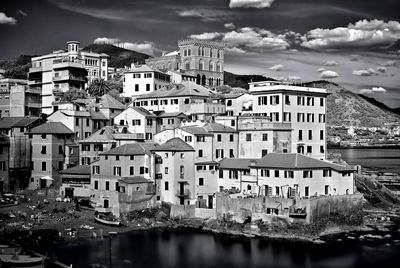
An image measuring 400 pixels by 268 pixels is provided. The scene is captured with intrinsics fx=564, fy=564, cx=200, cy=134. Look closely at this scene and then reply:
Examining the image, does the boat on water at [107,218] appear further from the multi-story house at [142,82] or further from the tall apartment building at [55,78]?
the multi-story house at [142,82]

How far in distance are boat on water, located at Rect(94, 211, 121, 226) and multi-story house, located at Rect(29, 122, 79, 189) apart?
14571mm

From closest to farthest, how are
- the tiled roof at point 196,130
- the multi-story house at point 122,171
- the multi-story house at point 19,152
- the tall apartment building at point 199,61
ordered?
the multi-story house at point 122,171
the tiled roof at point 196,130
the multi-story house at point 19,152
the tall apartment building at point 199,61

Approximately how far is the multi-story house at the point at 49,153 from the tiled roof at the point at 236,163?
72.9 feet

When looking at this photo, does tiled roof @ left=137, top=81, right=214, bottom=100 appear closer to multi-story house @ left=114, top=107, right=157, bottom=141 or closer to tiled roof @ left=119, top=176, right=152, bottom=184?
multi-story house @ left=114, top=107, right=157, bottom=141

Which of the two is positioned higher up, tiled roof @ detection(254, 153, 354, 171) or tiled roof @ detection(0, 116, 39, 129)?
tiled roof @ detection(0, 116, 39, 129)

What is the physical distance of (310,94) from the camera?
75625 mm

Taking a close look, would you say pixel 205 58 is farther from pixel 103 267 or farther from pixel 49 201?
pixel 103 267

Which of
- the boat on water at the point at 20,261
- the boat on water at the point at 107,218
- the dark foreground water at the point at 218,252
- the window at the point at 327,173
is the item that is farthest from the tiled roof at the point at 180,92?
the boat on water at the point at 20,261

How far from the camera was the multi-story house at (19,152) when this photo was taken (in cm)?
7794

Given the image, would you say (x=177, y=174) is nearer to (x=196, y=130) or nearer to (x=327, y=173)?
(x=196, y=130)

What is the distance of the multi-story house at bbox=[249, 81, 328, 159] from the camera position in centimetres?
7269

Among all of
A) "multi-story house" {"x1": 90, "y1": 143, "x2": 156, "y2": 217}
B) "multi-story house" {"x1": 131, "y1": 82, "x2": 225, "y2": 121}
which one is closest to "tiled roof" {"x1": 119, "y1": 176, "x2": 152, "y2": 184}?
"multi-story house" {"x1": 90, "y1": 143, "x2": 156, "y2": 217}

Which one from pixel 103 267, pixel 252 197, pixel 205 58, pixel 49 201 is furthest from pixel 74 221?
pixel 205 58

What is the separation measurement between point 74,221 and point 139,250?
37.6 ft
